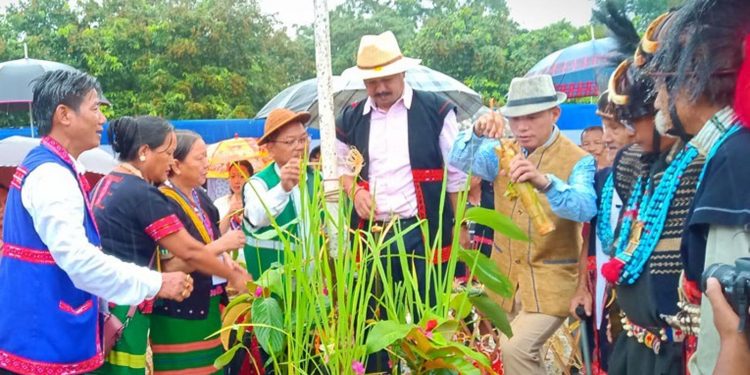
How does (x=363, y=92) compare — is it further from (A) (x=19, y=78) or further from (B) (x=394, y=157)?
(A) (x=19, y=78)

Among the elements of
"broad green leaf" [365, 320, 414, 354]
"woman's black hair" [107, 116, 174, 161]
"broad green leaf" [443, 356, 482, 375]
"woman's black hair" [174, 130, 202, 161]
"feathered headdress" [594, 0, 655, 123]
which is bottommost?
"broad green leaf" [443, 356, 482, 375]

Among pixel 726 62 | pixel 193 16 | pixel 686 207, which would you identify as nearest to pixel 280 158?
pixel 686 207

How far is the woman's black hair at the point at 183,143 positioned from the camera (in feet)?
13.1

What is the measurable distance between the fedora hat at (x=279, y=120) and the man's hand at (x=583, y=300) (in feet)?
5.57

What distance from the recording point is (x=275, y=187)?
13.4ft

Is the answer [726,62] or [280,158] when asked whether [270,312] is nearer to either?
[726,62]

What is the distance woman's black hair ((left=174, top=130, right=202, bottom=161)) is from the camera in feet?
13.1

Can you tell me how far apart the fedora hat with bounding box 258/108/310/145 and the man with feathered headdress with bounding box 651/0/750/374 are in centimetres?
263

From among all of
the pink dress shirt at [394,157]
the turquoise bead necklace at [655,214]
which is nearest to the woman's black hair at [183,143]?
the pink dress shirt at [394,157]

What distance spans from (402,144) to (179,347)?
55.4 inches

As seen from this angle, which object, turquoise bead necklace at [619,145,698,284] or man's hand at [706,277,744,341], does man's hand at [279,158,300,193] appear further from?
man's hand at [706,277,744,341]

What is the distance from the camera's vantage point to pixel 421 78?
9047 millimetres

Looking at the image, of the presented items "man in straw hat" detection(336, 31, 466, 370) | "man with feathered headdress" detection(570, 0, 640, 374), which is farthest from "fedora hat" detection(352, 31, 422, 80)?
"man with feathered headdress" detection(570, 0, 640, 374)

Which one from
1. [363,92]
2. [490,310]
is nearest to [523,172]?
[490,310]
